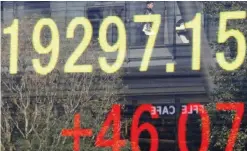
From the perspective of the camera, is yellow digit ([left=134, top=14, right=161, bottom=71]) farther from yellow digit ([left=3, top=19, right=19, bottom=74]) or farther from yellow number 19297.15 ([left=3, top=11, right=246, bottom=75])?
yellow digit ([left=3, top=19, right=19, bottom=74])

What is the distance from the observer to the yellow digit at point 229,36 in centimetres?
237

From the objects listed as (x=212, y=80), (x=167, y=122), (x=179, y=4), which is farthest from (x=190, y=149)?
(x=179, y=4)

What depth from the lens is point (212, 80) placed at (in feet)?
7.83

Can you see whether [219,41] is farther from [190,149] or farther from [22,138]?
[22,138]

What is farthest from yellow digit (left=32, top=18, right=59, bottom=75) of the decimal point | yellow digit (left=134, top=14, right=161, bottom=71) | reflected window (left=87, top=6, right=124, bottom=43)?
the decimal point

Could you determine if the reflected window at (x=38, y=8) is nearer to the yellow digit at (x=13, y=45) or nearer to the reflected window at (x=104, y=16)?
the yellow digit at (x=13, y=45)

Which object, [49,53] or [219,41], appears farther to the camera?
[49,53]

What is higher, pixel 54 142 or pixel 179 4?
pixel 179 4

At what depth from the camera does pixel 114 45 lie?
2.50m

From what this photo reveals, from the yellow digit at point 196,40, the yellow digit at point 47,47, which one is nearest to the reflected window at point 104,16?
the yellow digit at point 47,47

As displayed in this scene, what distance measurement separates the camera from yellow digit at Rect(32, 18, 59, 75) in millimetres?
2541

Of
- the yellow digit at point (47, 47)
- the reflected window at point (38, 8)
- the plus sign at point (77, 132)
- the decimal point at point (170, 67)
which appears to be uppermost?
the reflected window at point (38, 8)

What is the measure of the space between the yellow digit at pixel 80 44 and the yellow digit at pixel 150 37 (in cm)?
23

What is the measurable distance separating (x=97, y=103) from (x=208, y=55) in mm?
541
